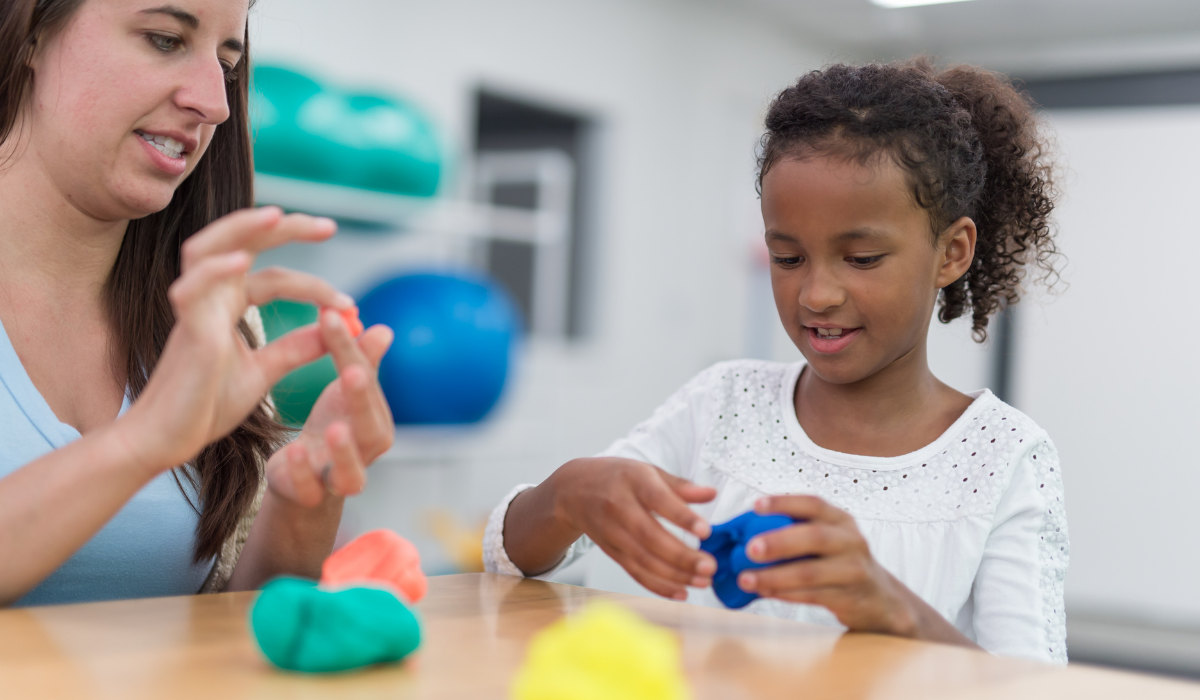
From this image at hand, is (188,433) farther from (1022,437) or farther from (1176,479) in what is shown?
(1176,479)

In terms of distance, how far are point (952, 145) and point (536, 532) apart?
0.58 meters

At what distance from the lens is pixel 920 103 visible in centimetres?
108

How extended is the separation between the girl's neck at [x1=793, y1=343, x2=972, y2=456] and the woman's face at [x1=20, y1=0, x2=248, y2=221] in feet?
2.28

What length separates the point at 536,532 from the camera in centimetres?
95

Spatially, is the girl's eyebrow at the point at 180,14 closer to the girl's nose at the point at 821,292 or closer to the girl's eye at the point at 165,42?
the girl's eye at the point at 165,42

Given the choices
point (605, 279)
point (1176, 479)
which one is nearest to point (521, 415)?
point (605, 279)

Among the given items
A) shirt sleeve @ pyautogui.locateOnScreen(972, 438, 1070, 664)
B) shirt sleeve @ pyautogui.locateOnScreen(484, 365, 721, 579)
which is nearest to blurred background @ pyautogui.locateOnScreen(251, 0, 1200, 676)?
shirt sleeve @ pyautogui.locateOnScreen(484, 365, 721, 579)

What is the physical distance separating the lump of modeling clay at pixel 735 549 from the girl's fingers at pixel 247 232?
0.34 meters

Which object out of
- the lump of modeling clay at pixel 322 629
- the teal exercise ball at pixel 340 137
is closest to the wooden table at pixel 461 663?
the lump of modeling clay at pixel 322 629

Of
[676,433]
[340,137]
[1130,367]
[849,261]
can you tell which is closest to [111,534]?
[676,433]

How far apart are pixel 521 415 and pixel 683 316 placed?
110cm

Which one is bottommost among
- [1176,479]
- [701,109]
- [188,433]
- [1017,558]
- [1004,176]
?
[1176,479]

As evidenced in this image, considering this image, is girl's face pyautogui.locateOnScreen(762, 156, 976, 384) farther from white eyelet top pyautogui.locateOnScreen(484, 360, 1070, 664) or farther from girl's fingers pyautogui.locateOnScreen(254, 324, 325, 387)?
girl's fingers pyautogui.locateOnScreen(254, 324, 325, 387)

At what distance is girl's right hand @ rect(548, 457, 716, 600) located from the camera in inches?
27.9
